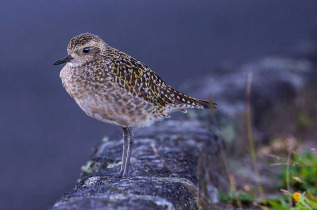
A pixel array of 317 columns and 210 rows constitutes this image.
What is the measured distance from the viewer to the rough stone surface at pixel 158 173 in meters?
4.13

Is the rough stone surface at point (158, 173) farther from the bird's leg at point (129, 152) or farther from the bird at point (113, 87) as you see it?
the bird at point (113, 87)

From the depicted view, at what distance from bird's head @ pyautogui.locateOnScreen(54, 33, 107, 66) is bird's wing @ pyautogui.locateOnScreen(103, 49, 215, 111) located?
7.7 inches

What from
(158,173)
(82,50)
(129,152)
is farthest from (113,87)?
(158,173)

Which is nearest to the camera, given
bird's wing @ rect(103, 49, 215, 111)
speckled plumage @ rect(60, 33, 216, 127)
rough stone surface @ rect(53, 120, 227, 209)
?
rough stone surface @ rect(53, 120, 227, 209)

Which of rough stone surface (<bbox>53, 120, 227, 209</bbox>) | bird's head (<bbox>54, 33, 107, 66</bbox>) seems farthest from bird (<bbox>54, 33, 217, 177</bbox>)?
rough stone surface (<bbox>53, 120, 227, 209</bbox>)

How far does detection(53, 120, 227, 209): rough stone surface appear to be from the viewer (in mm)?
4129

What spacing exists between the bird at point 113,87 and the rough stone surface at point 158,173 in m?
0.36

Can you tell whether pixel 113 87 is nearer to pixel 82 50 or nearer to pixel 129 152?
pixel 82 50

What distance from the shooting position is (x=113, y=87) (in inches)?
206

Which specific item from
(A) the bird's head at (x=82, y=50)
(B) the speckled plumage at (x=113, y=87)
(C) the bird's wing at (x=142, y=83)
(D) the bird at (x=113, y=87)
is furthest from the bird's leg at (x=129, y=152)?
(A) the bird's head at (x=82, y=50)

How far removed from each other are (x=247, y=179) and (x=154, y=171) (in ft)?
8.18

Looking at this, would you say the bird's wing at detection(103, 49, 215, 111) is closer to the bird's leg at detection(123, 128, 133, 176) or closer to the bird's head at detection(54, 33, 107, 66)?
the bird's head at detection(54, 33, 107, 66)

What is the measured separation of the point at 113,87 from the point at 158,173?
3.08 feet

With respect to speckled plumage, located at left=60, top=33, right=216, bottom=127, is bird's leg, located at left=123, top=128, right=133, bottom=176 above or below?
below
